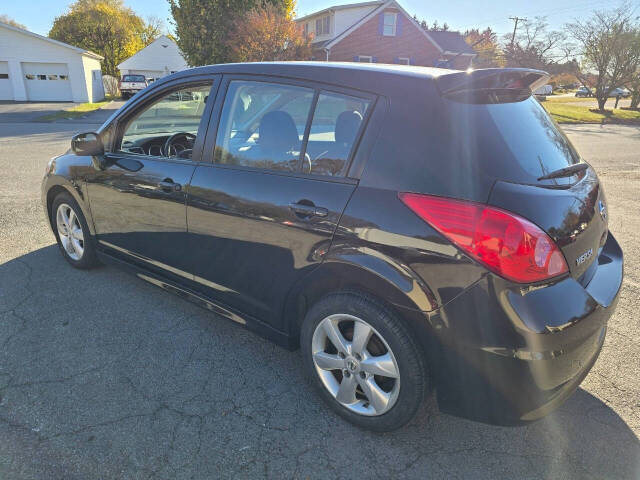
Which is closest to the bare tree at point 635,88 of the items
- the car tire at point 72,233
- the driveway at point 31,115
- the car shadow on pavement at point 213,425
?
the driveway at point 31,115

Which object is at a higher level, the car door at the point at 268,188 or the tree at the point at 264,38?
the tree at the point at 264,38

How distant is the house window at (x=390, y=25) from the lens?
32500 millimetres

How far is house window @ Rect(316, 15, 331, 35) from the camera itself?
34.6 meters

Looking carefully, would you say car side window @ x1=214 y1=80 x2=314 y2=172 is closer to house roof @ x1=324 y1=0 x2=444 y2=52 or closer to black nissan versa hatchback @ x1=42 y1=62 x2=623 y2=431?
black nissan versa hatchback @ x1=42 y1=62 x2=623 y2=431

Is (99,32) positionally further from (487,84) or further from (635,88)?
(487,84)

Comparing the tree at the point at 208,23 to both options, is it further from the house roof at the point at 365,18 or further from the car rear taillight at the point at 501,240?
the car rear taillight at the point at 501,240

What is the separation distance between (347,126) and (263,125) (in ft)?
1.99

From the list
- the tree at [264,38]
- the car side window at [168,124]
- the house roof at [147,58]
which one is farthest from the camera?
the house roof at [147,58]

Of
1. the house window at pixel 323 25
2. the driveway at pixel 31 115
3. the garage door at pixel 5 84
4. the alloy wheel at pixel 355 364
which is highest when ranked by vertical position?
the house window at pixel 323 25

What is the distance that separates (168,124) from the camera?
4.03 meters

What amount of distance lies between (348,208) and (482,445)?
1.37 m

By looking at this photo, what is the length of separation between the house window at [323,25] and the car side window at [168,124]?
34339 mm

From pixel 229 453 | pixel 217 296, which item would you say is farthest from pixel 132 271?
pixel 229 453

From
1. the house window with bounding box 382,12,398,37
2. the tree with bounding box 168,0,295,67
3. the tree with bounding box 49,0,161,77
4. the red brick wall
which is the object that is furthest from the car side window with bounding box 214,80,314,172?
the tree with bounding box 49,0,161,77
